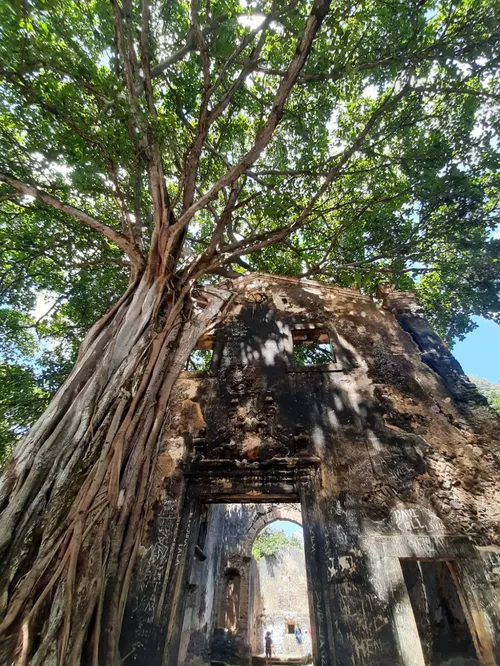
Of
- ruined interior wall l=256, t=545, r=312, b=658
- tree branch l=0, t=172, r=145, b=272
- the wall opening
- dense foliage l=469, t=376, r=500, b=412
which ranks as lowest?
the wall opening

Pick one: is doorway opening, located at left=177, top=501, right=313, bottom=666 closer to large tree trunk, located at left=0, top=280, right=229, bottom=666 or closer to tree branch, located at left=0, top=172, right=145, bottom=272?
large tree trunk, located at left=0, top=280, right=229, bottom=666

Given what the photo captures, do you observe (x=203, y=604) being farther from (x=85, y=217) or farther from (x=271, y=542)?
(x=271, y=542)

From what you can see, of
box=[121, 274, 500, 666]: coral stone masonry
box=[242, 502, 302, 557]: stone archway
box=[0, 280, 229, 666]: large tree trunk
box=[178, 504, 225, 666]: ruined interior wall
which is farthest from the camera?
box=[242, 502, 302, 557]: stone archway

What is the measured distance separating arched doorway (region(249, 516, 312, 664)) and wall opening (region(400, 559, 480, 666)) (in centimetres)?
924

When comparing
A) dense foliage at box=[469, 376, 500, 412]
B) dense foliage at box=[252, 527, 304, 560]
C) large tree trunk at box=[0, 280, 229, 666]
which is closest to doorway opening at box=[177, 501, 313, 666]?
large tree trunk at box=[0, 280, 229, 666]

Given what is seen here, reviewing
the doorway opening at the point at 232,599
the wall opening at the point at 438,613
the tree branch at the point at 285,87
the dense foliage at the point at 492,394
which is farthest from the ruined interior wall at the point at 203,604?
the dense foliage at the point at 492,394

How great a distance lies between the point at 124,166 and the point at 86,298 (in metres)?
3.42

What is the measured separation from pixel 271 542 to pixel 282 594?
7.20 feet

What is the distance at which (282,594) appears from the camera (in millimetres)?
16500

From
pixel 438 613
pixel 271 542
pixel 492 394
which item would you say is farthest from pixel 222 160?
pixel 492 394

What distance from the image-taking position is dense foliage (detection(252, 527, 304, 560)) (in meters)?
17.4

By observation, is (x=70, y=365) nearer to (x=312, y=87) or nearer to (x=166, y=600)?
(x=166, y=600)

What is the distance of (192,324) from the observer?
484 centimetres

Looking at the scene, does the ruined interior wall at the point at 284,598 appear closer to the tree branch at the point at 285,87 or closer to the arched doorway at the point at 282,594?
the arched doorway at the point at 282,594
